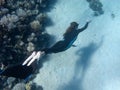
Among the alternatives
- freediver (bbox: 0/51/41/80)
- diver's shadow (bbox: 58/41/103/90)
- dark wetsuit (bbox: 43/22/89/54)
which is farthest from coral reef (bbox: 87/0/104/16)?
freediver (bbox: 0/51/41/80)

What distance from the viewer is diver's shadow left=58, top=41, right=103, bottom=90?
825cm

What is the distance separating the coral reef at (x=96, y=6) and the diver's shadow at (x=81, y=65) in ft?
5.60

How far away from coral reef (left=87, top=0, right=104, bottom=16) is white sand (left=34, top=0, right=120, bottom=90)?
21cm

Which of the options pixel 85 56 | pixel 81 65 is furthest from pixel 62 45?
pixel 85 56

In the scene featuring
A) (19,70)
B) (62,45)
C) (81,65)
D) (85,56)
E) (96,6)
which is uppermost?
(96,6)

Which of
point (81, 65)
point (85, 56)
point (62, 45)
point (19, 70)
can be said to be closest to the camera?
point (19, 70)

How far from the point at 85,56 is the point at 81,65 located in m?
0.41

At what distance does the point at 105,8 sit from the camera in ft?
35.0

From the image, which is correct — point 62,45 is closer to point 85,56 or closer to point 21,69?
point 21,69

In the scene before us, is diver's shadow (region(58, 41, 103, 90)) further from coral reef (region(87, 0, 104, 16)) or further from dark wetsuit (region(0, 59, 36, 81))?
dark wetsuit (region(0, 59, 36, 81))

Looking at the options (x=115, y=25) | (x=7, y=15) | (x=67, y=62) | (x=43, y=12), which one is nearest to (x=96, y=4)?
(x=115, y=25)

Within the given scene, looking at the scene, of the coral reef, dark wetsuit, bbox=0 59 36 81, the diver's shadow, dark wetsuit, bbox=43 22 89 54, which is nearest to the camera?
dark wetsuit, bbox=0 59 36 81

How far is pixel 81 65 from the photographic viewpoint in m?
8.69

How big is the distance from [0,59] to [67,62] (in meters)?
2.46
